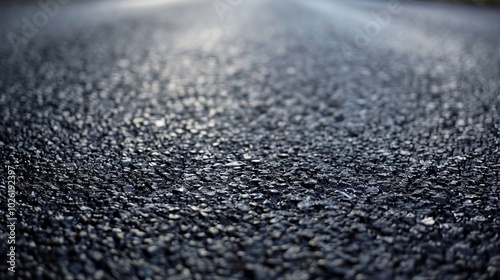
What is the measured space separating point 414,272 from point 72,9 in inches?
294

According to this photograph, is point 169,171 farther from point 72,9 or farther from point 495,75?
point 72,9

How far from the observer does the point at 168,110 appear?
2.39m

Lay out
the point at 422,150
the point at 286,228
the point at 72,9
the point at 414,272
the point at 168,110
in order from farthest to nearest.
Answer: the point at 72,9 < the point at 168,110 < the point at 422,150 < the point at 286,228 < the point at 414,272

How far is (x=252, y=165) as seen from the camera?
1.72 m

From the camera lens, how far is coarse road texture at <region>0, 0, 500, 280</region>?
1.17 meters

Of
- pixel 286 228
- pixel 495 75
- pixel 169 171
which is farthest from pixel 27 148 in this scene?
pixel 495 75

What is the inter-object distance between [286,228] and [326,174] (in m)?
0.40

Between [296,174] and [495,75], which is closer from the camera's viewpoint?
[296,174]

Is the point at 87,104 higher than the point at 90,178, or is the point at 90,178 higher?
the point at 87,104

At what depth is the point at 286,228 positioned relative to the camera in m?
1.29

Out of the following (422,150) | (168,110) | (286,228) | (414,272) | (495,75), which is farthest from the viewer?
(495,75)

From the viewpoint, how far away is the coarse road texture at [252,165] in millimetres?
1168

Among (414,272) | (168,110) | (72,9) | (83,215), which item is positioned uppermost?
(72,9)

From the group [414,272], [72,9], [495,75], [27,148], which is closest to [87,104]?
[27,148]
